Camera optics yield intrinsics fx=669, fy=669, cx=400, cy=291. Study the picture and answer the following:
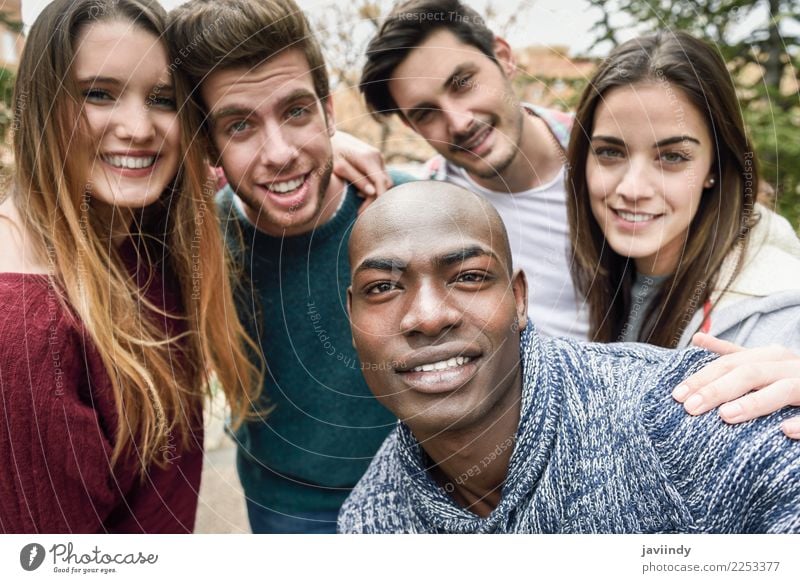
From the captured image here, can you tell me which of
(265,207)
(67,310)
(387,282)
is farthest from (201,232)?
(387,282)

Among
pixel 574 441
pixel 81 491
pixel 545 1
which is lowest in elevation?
pixel 81 491

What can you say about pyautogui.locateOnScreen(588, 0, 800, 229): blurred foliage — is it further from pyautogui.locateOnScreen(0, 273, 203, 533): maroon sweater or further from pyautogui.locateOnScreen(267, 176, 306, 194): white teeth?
pyautogui.locateOnScreen(0, 273, 203, 533): maroon sweater

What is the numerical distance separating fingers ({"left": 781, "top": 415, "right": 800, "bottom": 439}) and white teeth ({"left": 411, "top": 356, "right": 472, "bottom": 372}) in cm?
39

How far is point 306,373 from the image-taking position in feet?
3.93

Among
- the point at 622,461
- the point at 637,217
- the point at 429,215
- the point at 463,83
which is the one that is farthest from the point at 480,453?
the point at 463,83

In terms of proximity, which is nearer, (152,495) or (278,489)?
(152,495)

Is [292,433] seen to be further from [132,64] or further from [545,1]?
[545,1]

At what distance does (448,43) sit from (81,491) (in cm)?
91

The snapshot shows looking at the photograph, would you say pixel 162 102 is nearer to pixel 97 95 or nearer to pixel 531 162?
pixel 97 95

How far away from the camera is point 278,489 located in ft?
4.24

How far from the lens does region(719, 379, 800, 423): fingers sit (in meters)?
0.81

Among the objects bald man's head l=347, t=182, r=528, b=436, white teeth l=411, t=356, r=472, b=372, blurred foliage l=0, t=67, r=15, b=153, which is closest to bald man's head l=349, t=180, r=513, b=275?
bald man's head l=347, t=182, r=528, b=436

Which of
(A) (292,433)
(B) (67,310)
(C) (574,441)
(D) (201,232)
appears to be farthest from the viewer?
(A) (292,433)

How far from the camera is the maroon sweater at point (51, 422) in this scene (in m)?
0.97
